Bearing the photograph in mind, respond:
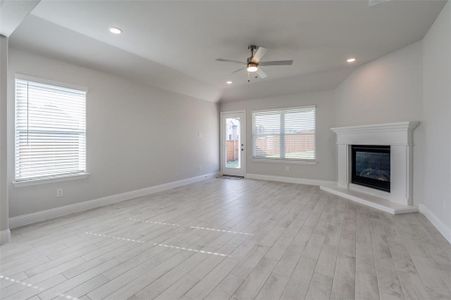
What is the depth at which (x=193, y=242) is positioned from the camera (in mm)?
2486

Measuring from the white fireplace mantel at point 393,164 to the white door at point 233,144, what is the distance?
10.2ft

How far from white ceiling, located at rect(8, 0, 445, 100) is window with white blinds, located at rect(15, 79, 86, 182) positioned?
2.13 ft

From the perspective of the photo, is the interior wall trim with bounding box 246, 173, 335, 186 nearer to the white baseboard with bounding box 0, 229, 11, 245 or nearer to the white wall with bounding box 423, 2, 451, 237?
the white wall with bounding box 423, 2, 451, 237

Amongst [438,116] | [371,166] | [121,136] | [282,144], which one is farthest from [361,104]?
[121,136]

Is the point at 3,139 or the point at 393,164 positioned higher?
the point at 3,139

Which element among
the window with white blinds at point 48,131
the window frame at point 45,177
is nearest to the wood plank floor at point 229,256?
the window frame at point 45,177

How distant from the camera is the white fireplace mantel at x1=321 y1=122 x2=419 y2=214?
349 centimetres

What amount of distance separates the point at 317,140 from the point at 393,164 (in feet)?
6.73

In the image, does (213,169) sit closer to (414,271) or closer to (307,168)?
(307,168)

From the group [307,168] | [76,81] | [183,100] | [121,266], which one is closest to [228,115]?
[183,100]

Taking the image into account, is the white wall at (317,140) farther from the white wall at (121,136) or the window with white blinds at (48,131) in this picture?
the window with white blinds at (48,131)

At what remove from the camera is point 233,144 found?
23.7 feet

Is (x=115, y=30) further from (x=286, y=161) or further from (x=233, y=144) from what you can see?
(x=286, y=161)

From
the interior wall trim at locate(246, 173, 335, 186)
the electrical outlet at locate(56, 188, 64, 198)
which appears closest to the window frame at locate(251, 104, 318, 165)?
the interior wall trim at locate(246, 173, 335, 186)
